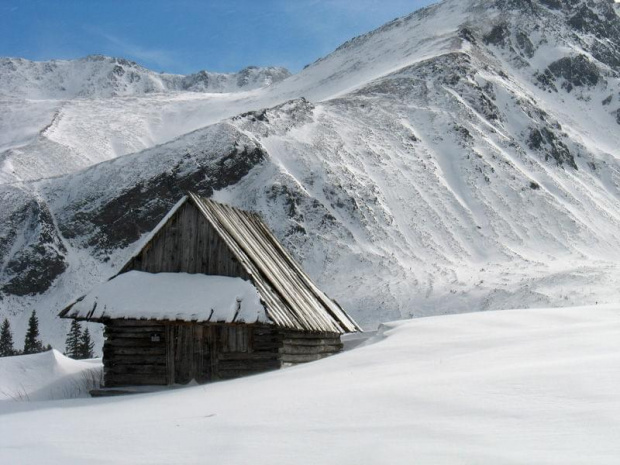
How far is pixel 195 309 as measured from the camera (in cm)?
1455

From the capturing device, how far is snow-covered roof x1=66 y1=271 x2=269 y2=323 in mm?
14156

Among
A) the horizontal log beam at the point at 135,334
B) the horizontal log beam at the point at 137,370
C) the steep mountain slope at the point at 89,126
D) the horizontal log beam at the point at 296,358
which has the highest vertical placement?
the steep mountain slope at the point at 89,126

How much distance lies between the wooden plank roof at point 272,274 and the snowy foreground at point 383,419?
5.14m

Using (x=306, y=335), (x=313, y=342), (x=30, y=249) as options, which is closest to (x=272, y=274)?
(x=306, y=335)

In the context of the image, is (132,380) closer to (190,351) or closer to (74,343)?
(190,351)

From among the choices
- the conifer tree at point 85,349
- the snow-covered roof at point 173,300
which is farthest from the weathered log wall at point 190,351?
the conifer tree at point 85,349

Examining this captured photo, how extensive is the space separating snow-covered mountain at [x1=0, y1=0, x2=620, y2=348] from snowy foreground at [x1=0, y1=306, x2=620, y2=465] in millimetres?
34395

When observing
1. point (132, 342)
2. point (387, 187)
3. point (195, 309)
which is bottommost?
point (132, 342)

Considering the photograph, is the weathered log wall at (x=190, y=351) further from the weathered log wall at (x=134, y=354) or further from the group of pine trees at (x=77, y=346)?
the group of pine trees at (x=77, y=346)

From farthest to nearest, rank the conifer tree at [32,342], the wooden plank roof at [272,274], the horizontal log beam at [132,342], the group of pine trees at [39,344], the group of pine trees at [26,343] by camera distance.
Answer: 1. the conifer tree at [32,342]
2. the group of pine trees at [26,343]
3. the group of pine trees at [39,344]
4. the horizontal log beam at [132,342]
5. the wooden plank roof at [272,274]

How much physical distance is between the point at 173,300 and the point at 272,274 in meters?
2.58

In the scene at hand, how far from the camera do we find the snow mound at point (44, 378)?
15.8 m

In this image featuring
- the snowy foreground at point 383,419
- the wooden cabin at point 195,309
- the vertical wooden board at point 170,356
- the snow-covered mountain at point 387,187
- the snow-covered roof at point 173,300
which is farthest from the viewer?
the snow-covered mountain at point 387,187

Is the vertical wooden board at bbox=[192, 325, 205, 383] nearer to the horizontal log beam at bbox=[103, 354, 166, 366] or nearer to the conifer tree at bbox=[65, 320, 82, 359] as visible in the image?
the horizontal log beam at bbox=[103, 354, 166, 366]
